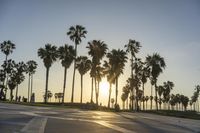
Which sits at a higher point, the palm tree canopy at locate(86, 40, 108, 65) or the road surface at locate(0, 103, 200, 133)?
the palm tree canopy at locate(86, 40, 108, 65)

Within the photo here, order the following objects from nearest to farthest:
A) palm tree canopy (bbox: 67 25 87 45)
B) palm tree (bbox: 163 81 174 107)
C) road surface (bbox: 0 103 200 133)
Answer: road surface (bbox: 0 103 200 133) → palm tree canopy (bbox: 67 25 87 45) → palm tree (bbox: 163 81 174 107)

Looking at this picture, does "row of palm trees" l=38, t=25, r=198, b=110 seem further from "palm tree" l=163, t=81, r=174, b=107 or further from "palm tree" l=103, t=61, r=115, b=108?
"palm tree" l=163, t=81, r=174, b=107

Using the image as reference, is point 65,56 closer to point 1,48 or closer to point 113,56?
point 113,56

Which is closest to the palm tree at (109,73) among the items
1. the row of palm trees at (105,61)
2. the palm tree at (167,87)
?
the row of palm trees at (105,61)

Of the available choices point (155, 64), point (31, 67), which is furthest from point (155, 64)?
point (31, 67)

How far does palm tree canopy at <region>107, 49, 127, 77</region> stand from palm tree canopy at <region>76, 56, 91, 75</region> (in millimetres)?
10749

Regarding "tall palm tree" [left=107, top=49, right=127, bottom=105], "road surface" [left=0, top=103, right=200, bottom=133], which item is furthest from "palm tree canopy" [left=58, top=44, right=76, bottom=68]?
"road surface" [left=0, top=103, right=200, bottom=133]

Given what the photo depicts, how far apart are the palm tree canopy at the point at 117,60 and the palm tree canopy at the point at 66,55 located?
8.81 m

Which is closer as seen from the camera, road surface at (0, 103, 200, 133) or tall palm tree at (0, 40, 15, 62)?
road surface at (0, 103, 200, 133)

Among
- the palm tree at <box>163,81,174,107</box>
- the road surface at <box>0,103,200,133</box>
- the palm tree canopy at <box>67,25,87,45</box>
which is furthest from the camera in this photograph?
the palm tree at <box>163,81,174,107</box>

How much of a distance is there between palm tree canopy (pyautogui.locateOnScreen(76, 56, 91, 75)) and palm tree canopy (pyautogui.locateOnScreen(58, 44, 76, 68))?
1070 centimetres

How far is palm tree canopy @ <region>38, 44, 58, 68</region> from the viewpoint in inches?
3191

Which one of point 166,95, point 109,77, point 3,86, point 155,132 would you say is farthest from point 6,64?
point 155,132

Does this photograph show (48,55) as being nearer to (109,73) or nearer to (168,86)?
(109,73)
